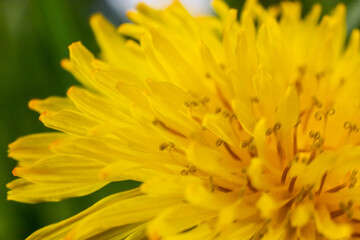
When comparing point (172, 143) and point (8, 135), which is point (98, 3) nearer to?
point (8, 135)

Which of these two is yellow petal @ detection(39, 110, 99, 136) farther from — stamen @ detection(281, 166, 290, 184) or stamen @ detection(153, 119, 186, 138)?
stamen @ detection(281, 166, 290, 184)

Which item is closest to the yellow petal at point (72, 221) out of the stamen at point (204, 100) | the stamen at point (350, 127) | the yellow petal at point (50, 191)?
the yellow petal at point (50, 191)

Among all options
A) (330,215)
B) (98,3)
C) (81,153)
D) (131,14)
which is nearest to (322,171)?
(330,215)

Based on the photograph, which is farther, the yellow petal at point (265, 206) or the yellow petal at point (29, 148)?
the yellow petal at point (29, 148)

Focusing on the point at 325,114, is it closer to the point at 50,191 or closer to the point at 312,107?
the point at 312,107

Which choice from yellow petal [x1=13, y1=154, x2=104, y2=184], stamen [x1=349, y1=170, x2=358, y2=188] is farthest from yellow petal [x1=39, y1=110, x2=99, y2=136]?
stamen [x1=349, y1=170, x2=358, y2=188]

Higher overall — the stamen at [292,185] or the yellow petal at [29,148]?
the yellow petal at [29,148]

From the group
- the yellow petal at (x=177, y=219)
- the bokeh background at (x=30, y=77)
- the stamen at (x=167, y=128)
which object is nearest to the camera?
the yellow petal at (x=177, y=219)

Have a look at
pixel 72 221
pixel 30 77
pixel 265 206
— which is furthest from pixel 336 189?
pixel 30 77

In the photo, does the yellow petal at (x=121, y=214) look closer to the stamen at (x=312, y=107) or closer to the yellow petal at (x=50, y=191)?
the yellow petal at (x=50, y=191)
